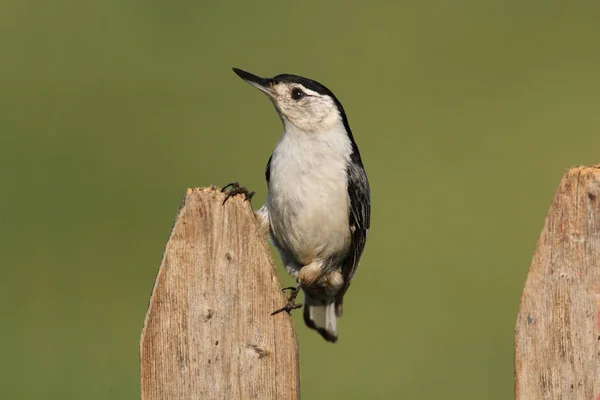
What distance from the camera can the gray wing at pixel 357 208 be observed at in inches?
210

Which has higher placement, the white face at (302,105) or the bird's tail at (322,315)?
the white face at (302,105)

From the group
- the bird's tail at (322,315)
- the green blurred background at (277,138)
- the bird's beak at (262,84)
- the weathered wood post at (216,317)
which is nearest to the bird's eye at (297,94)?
the bird's beak at (262,84)

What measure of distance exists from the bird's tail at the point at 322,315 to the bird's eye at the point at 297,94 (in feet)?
4.13

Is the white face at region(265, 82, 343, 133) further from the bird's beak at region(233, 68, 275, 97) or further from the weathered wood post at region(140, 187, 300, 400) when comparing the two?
the weathered wood post at region(140, 187, 300, 400)

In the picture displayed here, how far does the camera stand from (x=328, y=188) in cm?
525

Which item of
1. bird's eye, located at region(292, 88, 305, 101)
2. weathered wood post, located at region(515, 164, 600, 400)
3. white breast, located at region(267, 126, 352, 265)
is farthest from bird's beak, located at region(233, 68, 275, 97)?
weathered wood post, located at region(515, 164, 600, 400)

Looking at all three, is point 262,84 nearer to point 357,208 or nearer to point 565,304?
point 357,208

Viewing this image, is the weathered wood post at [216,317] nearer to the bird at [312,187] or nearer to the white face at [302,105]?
the bird at [312,187]

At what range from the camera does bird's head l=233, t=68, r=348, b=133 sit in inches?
212

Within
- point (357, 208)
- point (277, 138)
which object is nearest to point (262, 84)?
point (357, 208)

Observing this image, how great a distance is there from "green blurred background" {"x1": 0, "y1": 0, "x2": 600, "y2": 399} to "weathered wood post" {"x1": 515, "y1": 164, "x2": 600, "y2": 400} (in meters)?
3.17

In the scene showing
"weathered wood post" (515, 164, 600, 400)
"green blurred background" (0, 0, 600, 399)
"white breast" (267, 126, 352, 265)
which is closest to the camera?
"weathered wood post" (515, 164, 600, 400)

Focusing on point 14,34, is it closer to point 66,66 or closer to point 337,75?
point 66,66

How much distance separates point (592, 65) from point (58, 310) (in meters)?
6.10
